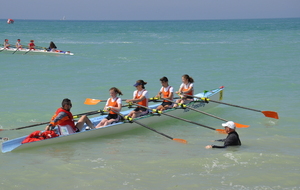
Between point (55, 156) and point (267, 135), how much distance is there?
588 cm

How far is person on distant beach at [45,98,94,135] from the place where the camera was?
967cm

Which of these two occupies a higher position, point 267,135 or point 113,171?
point 267,135

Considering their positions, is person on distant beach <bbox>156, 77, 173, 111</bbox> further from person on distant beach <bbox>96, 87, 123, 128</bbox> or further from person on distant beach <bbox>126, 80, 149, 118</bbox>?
person on distant beach <bbox>96, 87, 123, 128</bbox>

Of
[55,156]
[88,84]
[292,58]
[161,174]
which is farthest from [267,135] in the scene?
[292,58]

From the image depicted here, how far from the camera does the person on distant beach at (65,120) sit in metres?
9.67

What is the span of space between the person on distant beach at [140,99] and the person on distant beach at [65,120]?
1706mm

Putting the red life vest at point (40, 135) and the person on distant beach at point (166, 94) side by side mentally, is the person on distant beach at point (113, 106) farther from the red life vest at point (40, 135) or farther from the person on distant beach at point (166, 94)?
the person on distant beach at point (166, 94)

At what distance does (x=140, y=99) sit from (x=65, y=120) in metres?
2.61

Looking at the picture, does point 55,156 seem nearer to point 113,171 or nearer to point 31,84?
point 113,171

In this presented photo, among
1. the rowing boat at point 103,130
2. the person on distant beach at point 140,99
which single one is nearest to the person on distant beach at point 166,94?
the rowing boat at point 103,130

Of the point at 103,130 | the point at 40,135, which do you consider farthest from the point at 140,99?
the point at 40,135

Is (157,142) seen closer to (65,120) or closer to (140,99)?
(140,99)

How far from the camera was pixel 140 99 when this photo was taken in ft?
38.1

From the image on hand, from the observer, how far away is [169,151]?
31.3 ft
